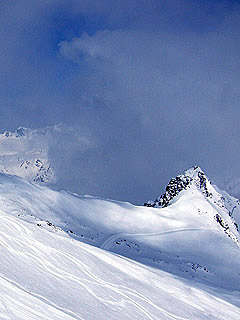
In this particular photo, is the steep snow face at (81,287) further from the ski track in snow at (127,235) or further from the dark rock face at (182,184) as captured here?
the dark rock face at (182,184)

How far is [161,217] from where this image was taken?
51.2 meters

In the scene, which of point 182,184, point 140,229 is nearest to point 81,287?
point 140,229

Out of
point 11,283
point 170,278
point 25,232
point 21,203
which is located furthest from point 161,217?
point 11,283

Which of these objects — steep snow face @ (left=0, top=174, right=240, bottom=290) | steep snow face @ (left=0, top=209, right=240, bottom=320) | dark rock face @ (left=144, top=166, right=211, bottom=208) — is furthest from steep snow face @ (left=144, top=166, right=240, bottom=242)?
steep snow face @ (left=0, top=209, right=240, bottom=320)

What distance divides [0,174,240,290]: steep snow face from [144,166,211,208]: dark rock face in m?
14.0

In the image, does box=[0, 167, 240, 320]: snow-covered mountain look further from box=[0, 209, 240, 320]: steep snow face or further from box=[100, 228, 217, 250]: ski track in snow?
box=[100, 228, 217, 250]: ski track in snow

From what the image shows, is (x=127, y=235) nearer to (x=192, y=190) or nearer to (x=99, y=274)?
(x=99, y=274)

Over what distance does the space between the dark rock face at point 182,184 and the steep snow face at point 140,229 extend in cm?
1402

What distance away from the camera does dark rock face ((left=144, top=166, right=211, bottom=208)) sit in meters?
71.6

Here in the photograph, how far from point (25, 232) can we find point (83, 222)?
25.4 m

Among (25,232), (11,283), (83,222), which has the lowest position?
(11,283)

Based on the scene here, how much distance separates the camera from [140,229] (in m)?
46.0

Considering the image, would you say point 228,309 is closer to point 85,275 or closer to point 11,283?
point 85,275

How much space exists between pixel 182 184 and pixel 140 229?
1107 inches
